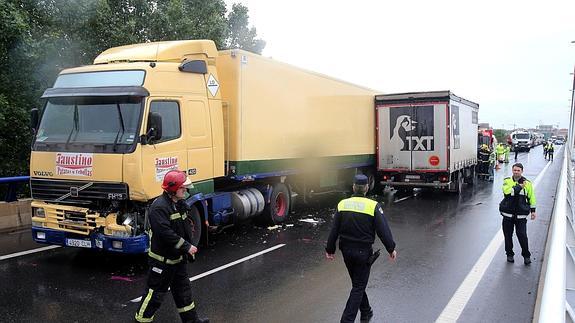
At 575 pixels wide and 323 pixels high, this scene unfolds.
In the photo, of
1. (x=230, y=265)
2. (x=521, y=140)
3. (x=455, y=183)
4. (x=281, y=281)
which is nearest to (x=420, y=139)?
(x=455, y=183)

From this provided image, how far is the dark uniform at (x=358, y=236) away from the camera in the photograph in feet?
15.4

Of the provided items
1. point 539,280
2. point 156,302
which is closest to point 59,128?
point 156,302

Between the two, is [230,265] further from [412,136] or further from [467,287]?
[412,136]

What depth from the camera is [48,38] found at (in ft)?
33.8

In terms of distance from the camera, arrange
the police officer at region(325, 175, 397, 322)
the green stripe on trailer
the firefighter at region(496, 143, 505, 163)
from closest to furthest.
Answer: the police officer at region(325, 175, 397, 322) → the green stripe on trailer → the firefighter at region(496, 143, 505, 163)

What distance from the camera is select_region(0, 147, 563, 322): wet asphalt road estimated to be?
5391 mm

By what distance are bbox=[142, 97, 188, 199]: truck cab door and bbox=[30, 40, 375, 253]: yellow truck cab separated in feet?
0.05

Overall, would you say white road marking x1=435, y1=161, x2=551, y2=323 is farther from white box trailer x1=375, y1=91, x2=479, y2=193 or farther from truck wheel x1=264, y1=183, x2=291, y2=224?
white box trailer x1=375, y1=91, x2=479, y2=193

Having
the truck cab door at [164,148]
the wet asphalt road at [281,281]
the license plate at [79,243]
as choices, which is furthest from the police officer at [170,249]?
the license plate at [79,243]

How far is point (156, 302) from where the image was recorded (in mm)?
4777

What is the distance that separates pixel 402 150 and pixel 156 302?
11849 mm

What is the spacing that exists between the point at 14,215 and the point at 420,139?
11.2 m

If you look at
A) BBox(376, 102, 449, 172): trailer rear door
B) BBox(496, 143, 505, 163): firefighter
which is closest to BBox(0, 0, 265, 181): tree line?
BBox(376, 102, 449, 172): trailer rear door

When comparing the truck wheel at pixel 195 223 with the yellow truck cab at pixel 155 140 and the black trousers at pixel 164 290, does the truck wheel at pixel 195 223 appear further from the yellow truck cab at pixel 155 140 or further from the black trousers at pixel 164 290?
the black trousers at pixel 164 290
